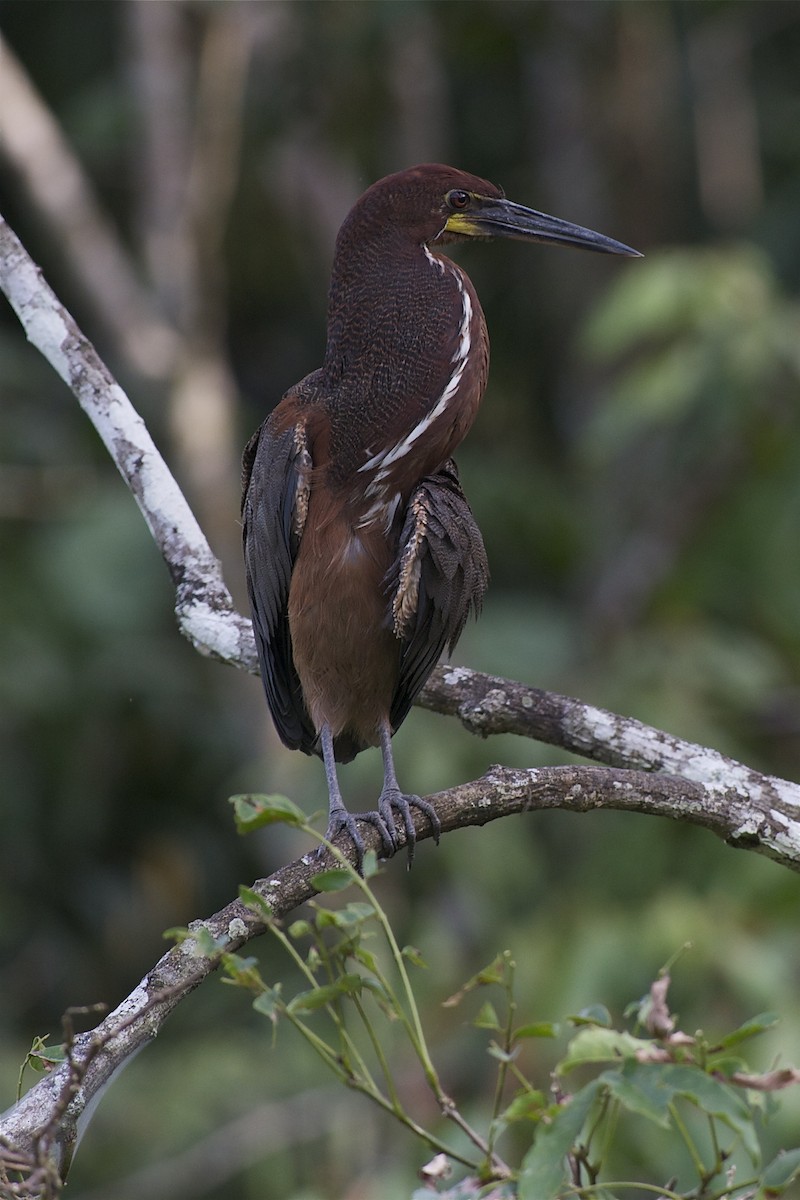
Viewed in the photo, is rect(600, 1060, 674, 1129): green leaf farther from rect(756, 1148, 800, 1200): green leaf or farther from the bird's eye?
the bird's eye

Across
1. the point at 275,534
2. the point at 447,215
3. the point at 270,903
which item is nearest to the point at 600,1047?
the point at 270,903

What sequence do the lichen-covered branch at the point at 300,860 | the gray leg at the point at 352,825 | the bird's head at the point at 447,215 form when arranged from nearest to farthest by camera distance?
1. the lichen-covered branch at the point at 300,860
2. the gray leg at the point at 352,825
3. the bird's head at the point at 447,215

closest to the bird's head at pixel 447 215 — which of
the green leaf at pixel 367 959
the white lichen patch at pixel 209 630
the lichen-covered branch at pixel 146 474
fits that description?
the lichen-covered branch at pixel 146 474

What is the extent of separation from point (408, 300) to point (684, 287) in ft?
6.85

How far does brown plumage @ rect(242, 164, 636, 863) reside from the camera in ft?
8.59

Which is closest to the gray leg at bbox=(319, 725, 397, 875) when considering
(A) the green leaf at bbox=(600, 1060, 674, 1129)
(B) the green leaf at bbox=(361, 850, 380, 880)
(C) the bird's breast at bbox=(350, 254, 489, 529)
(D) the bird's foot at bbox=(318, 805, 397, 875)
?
(D) the bird's foot at bbox=(318, 805, 397, 875)

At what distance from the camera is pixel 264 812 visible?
1550 mm

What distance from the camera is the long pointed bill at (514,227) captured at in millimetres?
2920

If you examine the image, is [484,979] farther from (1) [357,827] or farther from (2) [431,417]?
(2) [431,417]

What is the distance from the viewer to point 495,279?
7602 millimetres

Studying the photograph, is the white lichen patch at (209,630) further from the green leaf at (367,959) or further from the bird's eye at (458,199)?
the green leaf at (367,959)

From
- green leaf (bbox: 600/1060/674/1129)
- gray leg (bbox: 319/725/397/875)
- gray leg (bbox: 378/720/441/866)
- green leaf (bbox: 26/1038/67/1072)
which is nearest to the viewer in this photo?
green leaf (bbox: 600/1060/674/1129)

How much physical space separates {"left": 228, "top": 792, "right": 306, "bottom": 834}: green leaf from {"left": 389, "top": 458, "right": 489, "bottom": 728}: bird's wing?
1.02 meters

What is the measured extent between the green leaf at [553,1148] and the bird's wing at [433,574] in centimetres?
123
